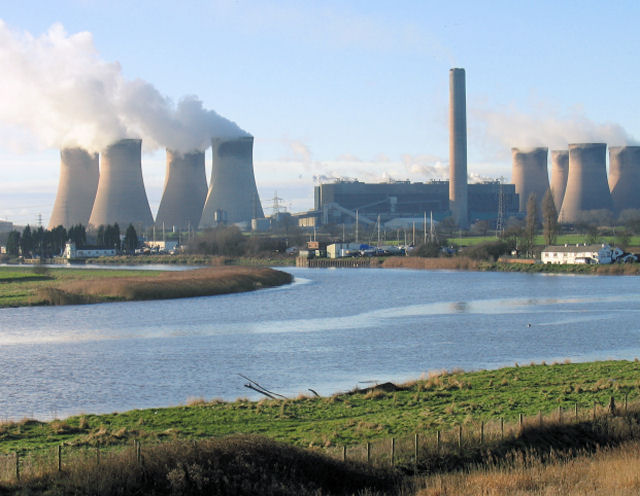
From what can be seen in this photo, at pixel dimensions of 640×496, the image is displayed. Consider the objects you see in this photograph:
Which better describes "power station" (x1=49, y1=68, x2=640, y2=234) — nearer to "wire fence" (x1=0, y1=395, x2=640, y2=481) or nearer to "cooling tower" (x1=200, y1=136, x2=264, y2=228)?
"cooling tower" (x1=200, y1=136, x2=264, y2=228)

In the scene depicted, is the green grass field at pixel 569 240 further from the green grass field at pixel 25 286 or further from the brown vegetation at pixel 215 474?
the brown vegetation at pixel 215 474

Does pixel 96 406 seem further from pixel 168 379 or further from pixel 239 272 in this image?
pixel 239 272

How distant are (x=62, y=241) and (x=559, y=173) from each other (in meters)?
39.2

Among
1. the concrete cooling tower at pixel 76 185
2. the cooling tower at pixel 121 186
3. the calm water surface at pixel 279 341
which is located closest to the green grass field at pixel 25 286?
the calm water surface at pixel 279 341

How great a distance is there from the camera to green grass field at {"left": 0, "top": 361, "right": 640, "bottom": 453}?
6656mm

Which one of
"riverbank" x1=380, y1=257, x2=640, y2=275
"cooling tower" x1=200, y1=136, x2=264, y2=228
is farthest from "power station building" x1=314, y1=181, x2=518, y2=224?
"riverbank" x1=380, y1=257, x2=640, y2=275

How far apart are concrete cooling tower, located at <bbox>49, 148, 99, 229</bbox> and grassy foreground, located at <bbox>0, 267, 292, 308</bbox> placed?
2294 cm

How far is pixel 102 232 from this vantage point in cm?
4988

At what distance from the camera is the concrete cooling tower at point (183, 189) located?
52.4 metres

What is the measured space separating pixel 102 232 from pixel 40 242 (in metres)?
4.44

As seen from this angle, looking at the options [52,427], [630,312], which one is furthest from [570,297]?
[52,427]

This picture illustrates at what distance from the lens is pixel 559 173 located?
226 feet

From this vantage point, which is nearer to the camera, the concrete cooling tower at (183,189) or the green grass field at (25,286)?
the green grass field at (25,286)

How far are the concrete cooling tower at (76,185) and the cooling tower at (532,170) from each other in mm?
33121
